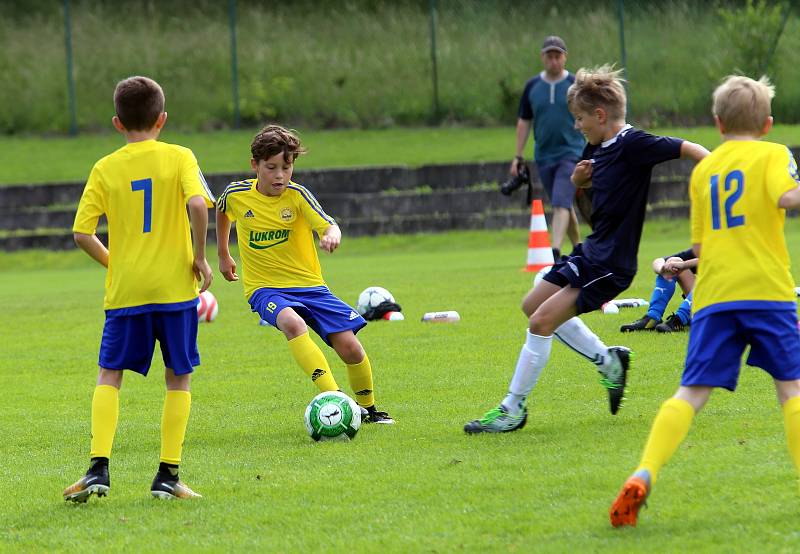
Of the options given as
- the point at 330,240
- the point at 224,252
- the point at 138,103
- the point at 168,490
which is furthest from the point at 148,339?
the point at 224,252

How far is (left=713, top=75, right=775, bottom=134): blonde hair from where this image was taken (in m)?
4.84

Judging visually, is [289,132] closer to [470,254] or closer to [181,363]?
[181,363]

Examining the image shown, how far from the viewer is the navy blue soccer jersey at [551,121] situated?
14398 millimetres

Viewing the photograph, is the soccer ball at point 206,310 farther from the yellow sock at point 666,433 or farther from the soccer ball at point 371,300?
the yellow sock at point 666,433

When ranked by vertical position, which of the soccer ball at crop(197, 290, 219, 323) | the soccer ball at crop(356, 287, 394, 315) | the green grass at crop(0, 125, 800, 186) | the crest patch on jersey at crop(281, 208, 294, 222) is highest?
the crest patch on jersey at crop(281, 208, 294, 222)

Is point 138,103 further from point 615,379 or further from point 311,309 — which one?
point 615,379

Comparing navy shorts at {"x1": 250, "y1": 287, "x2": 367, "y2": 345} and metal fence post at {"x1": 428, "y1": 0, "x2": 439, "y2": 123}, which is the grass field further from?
metal fence post at {"x1": 428, "y1": 0, "x2": 439, "y2": 123}

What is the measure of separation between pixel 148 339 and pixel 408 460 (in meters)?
1.31

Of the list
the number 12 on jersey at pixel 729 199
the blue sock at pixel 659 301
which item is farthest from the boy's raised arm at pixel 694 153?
the blue sock at pixel 659 301

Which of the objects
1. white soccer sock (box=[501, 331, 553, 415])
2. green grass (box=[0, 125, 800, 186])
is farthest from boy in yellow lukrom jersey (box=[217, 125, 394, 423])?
green grass (box=[0, 125, 800, 186])

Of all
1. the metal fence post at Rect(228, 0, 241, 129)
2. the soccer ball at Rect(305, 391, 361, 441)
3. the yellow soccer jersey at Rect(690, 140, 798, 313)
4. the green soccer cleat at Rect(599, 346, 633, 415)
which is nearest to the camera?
the yellow soccer jersey at Rect(690, 140, 798, 313)

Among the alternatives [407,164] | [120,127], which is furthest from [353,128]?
[120,127]

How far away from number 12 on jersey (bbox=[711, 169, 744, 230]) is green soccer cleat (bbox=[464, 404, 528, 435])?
201 cm

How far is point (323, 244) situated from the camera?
21.4 ft
